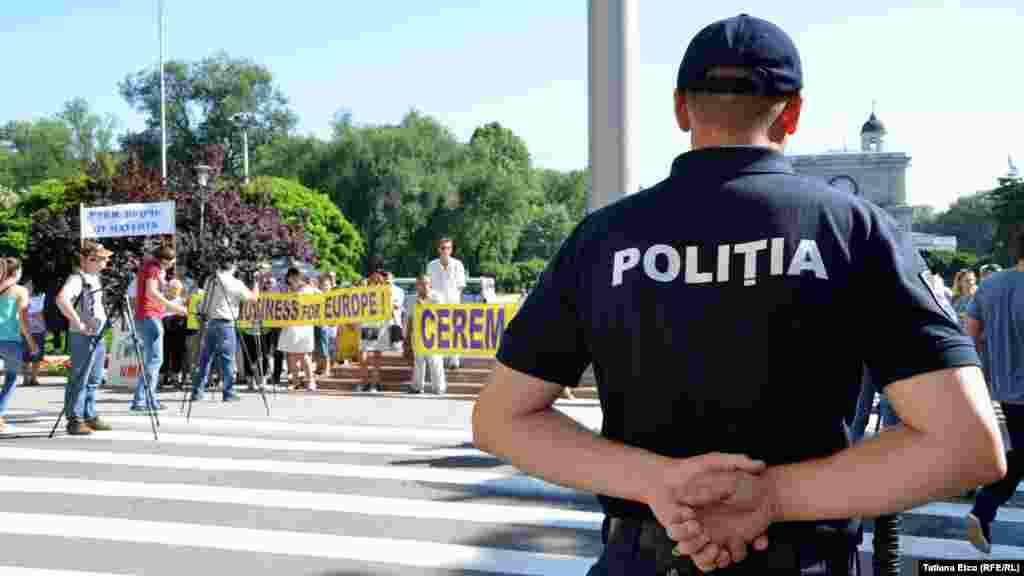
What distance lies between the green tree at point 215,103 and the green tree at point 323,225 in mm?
32763

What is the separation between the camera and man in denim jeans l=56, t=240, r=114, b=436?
35.9 ft

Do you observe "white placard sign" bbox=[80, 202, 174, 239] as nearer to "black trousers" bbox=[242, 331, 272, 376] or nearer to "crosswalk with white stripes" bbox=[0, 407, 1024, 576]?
"black trousers" bbox=[242, 331, 272, 376]

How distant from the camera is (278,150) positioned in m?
79.0

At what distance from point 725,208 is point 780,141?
21cm

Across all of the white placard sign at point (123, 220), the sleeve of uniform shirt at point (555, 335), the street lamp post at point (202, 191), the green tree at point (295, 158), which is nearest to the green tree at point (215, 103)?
the green tree at point (295, 158)

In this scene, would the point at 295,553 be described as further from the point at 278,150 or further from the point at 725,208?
the point at 278,150

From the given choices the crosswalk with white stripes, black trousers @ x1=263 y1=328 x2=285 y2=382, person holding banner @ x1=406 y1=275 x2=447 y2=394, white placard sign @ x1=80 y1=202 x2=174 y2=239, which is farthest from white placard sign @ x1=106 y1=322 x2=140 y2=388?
the crosswalk with white stripes

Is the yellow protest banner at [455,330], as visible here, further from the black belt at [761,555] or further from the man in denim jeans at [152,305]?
the black belt at [761,555]

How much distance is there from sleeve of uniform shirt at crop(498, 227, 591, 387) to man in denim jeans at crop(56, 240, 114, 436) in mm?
9685

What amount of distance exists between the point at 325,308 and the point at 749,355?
1540 cm

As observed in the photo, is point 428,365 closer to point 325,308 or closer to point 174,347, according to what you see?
point 325,308

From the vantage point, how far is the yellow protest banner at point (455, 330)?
15.5m

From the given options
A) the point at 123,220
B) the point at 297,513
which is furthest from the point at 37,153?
the point at 297,513

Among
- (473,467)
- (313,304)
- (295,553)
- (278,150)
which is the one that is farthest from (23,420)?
Result: (278,150)
